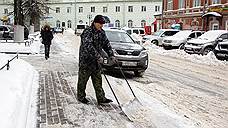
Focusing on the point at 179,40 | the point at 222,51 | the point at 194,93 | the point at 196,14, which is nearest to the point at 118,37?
the point at 194,93

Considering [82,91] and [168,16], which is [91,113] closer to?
[82,91]

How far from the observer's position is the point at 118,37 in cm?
1296

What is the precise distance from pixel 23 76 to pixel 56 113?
121 inches

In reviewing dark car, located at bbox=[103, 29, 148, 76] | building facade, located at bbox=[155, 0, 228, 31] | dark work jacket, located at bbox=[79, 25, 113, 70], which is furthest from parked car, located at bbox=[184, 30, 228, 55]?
dark work jacket, located at bbox=[79, 25, 113, 70]

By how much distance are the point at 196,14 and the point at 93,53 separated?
33566mm

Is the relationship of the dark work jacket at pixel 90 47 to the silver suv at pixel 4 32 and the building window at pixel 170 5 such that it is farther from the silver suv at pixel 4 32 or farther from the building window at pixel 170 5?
the building window at pixel 170 5

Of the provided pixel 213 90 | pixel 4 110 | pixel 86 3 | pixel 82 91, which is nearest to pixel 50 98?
pixel 82 91

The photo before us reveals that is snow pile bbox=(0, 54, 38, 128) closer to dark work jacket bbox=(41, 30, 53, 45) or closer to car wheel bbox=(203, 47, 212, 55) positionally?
dark work jacket bbox=(41, 30, 53, 45)

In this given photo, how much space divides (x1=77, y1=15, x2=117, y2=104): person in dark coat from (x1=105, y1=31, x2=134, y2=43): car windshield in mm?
5515

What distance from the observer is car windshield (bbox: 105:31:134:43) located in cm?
1272

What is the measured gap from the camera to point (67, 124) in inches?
228

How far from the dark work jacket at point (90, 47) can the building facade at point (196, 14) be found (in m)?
28.2

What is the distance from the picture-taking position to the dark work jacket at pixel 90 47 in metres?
6.84

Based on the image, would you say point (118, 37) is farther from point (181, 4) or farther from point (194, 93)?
point (181, 4)
